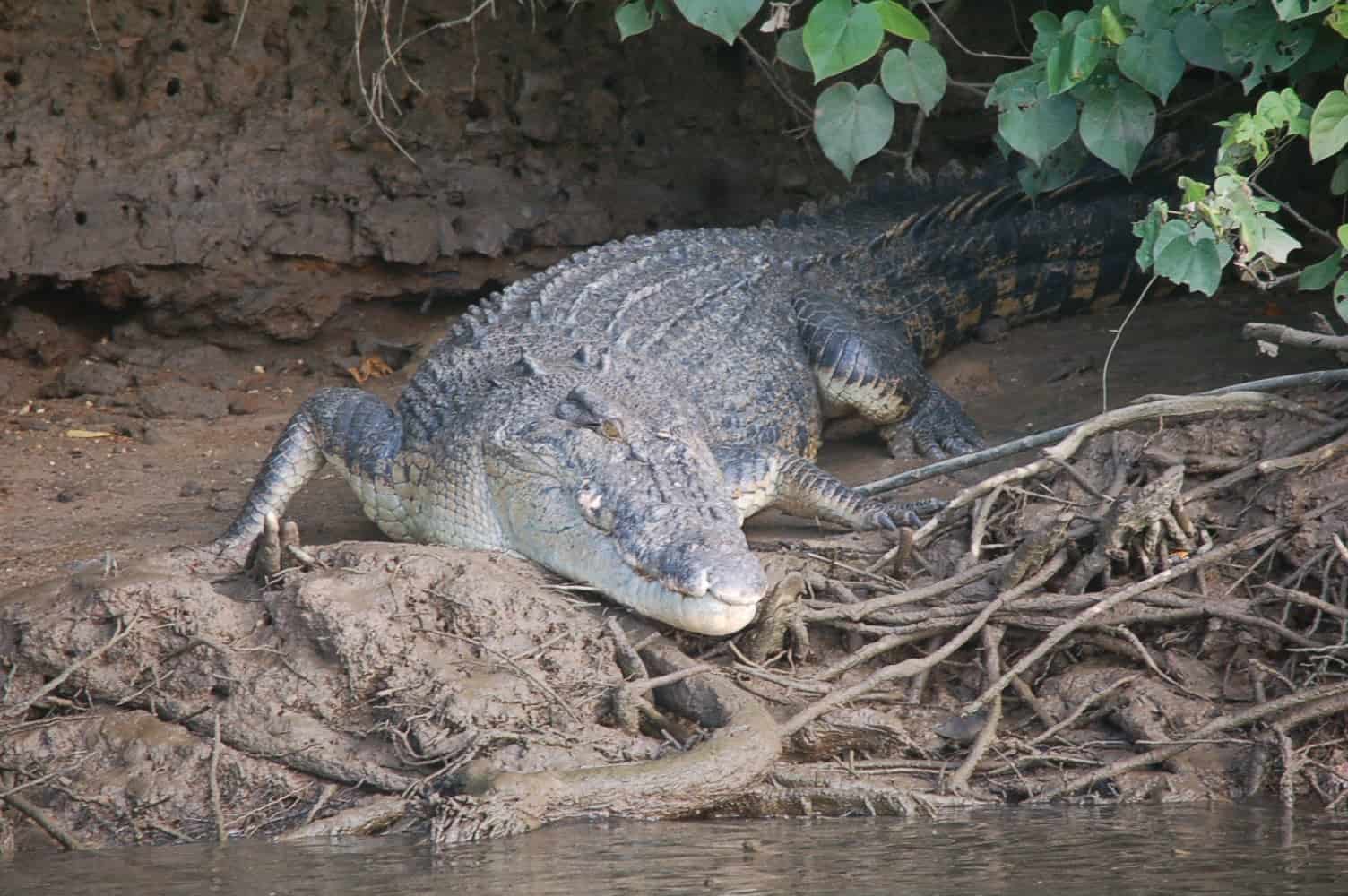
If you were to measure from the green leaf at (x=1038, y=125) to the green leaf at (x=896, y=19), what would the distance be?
43cm

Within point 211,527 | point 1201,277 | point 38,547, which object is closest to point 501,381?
point 211,527

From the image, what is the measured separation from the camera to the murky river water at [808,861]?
3.01m

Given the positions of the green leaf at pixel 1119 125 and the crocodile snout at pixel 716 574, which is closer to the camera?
the crocodile snout at pixel 716 574

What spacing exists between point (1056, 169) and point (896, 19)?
1220 mm

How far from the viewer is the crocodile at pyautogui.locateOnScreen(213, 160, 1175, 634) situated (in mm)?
4371

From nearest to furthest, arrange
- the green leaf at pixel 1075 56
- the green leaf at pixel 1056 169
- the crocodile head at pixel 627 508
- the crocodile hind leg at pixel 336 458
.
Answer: the crocodile head at pixel 627 508, the green leaf at pixel 1075 56, the crocodile hind leg at pixel 336 458, the green leaf at pixel 1056 169

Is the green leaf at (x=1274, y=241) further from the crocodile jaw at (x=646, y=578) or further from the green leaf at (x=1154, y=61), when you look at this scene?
the crocodile jaw at (x=646, y=578)

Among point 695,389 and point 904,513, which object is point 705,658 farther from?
point 695,389

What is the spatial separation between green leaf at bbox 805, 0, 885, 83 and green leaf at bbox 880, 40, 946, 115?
48 cm

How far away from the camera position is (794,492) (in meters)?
5.04

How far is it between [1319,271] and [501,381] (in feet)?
7.70

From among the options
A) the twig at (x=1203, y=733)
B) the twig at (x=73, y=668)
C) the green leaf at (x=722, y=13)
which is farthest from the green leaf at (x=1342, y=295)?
the twig at (x=73, y=668)

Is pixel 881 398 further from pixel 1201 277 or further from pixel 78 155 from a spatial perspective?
pixel 78 155

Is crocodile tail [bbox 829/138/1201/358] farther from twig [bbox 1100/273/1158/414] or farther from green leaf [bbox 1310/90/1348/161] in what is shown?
green leaf [bbox 1310/90/1348/161]
